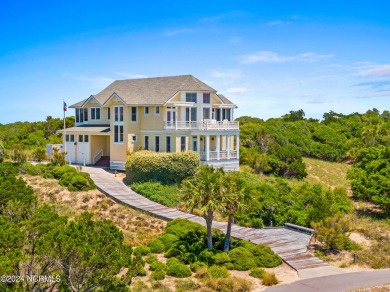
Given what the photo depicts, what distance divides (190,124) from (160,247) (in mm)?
18631

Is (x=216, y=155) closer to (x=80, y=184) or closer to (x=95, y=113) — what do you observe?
(x=80, y=184)

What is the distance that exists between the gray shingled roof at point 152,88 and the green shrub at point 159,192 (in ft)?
28.6

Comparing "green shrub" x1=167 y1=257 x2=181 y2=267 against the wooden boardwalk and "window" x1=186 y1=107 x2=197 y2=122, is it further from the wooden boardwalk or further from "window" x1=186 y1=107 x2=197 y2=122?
"window" x1=186 y1=107 x2=197 y2=122

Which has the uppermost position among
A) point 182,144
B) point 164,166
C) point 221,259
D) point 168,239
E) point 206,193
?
point 182,144

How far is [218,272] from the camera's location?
21.4 m

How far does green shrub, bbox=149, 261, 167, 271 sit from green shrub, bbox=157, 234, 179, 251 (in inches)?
114

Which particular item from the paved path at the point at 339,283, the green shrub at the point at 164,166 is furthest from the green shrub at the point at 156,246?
the green shrub at the point at 164,166

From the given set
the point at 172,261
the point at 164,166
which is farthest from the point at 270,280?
the point at 164,166

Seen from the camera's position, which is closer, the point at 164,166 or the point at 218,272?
the point at 218,272

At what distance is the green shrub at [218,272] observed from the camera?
2120cm

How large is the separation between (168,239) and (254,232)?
5.94 meters

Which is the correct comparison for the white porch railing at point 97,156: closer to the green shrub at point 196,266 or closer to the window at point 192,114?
the window at point 192,114

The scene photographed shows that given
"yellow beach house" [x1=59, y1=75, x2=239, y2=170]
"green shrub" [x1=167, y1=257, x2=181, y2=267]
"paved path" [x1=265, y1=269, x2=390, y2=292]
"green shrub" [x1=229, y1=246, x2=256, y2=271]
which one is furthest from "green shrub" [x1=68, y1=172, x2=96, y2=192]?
"paved path" [x1=265, y1=269, x2=390, y2=292]

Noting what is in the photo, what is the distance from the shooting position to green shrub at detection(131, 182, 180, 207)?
113 ft
